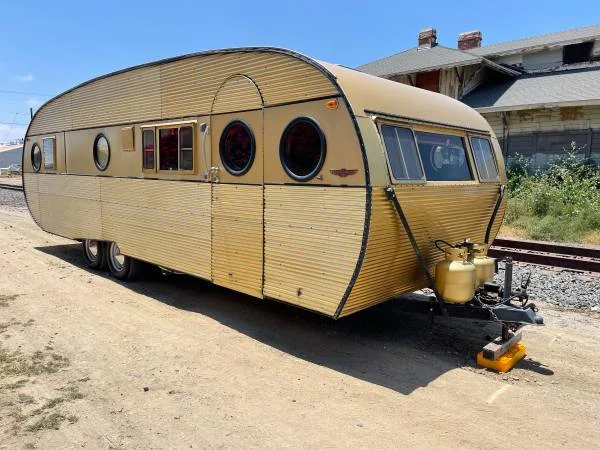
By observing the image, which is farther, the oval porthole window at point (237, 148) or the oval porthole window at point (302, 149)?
the oval porthole window at point (237, 148)

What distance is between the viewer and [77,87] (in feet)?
29.5

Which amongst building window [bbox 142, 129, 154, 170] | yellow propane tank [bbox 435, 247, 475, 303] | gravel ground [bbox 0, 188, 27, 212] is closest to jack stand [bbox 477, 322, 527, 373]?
yellow propane tank [bbox 435, 247, 475, 303]

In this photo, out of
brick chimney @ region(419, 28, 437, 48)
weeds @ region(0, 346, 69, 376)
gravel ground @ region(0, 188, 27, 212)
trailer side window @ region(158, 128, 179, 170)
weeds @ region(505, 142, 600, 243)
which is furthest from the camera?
brick chimney @ region(419, 28, 437, 48)

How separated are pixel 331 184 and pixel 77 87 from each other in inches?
258

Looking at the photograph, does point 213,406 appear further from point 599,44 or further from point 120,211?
point 599,44

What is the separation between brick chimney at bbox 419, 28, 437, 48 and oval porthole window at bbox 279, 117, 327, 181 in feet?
73.9

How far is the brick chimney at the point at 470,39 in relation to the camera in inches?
1053

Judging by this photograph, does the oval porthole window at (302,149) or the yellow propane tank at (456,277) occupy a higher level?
the oval porthole window at (302,149)

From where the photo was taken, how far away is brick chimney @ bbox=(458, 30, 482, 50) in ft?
87.8

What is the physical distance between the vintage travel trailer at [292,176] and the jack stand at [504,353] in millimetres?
1009

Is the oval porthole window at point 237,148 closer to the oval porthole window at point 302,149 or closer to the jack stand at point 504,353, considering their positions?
the oval porthole window at point 302,149

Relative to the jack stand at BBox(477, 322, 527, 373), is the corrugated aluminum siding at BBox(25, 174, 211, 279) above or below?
above

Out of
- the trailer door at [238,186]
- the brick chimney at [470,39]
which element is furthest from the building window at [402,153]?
the brick chimney at [470,39]

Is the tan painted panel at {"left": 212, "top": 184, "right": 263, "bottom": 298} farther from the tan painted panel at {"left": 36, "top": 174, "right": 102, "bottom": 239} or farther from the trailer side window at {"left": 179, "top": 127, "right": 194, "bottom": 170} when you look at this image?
the tan painted panel at {"left": 36, "top": 174, "right": 102, "bottom": 239}
